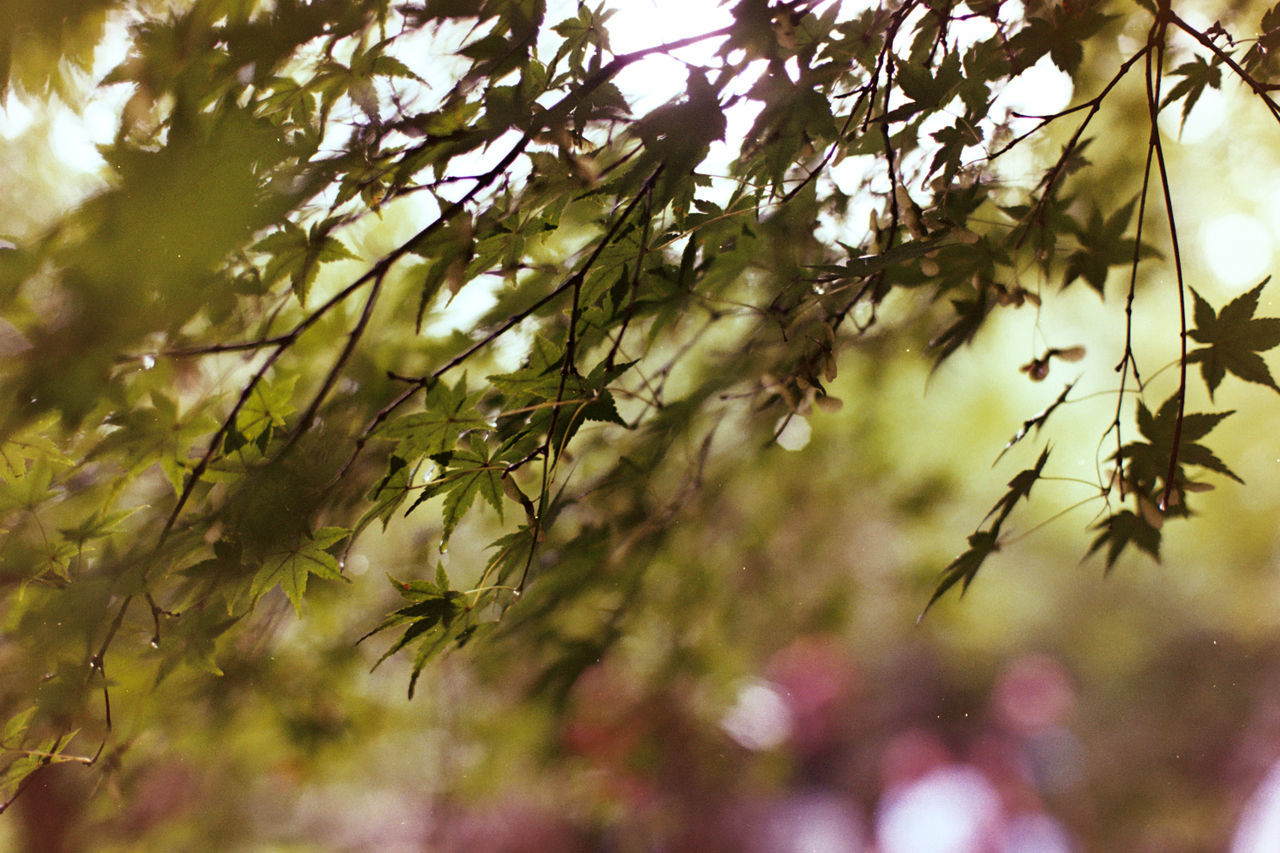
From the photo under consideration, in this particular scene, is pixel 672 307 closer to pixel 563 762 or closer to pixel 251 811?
pixel 563 762

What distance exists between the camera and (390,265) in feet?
1.31

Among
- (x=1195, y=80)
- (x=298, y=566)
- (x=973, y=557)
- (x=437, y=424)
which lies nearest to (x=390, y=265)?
(x=437, y=424)

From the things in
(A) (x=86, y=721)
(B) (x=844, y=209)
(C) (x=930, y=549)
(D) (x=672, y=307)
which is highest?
(C) (x=930, y=549)

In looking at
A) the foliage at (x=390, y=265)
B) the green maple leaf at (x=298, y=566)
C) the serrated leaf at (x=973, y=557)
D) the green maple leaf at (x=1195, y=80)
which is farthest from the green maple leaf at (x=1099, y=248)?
the green maple leaf at (x=298, y=566)

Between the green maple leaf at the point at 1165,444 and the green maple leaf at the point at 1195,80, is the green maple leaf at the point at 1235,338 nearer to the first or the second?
the green maple leaf at the point at 1165,444

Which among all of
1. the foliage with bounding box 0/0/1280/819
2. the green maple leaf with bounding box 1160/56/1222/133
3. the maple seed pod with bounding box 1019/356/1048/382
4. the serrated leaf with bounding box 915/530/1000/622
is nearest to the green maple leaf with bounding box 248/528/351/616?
the foliage with bounding box 0/0/1280/819

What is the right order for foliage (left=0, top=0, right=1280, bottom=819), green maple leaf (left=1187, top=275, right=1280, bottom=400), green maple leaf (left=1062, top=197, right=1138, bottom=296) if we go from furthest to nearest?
green maple leaf (left=1062, top=197, right=1138, bottom=296) → green maple leaf (left=1187, top=275, right=1280, bottom=400) → foliage (left=0, top=0, right=1280, bottom=819)

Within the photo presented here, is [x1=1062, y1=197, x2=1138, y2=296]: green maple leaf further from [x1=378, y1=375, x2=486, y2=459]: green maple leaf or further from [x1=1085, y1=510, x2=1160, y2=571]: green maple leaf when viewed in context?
[x1=378, y1=375, x2=486, y2=459]: green maple leaf

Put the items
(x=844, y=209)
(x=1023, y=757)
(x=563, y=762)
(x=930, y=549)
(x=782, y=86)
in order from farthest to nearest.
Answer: (x=1023, y=757) → (x=930, y=549) → (x=563, y=762) → (x=844, y=209) → (x=782, y=86)

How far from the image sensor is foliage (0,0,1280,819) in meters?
0.38

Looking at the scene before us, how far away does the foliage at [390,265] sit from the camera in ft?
1.25

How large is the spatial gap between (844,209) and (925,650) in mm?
2128

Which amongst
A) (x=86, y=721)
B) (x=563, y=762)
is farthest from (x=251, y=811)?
(x=86, y=721)

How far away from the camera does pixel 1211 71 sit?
0.50 meters
